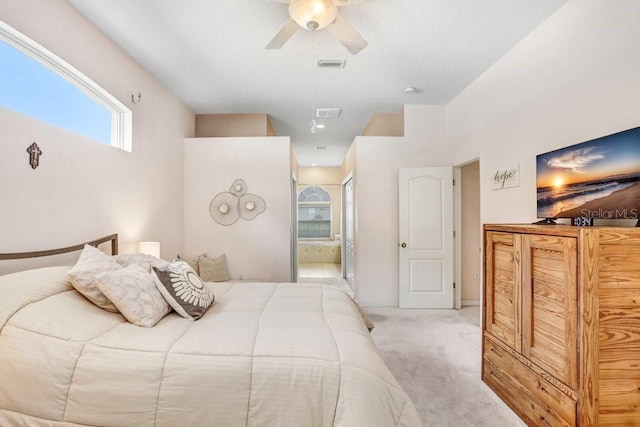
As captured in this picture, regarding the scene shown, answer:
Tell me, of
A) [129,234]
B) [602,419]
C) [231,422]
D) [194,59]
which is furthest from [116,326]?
[194,59]

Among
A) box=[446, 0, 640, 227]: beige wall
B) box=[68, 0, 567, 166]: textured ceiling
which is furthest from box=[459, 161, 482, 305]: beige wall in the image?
box=[68, 0, 567, 166]: textured ceiling

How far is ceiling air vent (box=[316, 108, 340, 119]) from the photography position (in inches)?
174

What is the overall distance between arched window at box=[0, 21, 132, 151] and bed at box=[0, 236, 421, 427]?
124 cm

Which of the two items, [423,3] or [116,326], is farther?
[423,3]

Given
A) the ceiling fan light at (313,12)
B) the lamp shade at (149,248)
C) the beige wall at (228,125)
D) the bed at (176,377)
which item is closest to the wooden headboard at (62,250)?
the lamp shade at (149,248)

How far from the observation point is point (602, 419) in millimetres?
1461

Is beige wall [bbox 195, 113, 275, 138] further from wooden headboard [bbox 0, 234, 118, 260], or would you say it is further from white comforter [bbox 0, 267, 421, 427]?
white comforter [bbox 0, 267, 421, 427]

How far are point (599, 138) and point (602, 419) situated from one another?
160cm

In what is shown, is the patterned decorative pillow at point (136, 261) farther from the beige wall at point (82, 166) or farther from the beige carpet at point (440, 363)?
the beige carpet at point (440, 363)

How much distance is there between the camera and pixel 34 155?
191 centimetres

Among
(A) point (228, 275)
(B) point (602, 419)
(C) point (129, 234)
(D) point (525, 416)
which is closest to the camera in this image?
(B) point (602, 419)

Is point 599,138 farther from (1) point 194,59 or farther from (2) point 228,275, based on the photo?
(2) point 228,275

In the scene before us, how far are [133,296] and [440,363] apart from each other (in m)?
A: 2.49

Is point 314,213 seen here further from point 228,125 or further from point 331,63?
point 331,63
